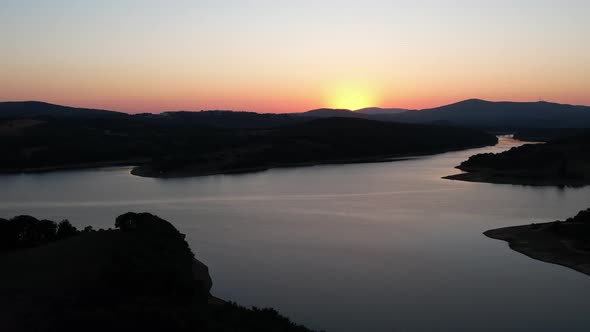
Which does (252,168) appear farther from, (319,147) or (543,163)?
(543,163)

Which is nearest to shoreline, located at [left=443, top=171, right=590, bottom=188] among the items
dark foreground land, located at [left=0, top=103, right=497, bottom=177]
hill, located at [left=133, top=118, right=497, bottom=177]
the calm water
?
the calm water

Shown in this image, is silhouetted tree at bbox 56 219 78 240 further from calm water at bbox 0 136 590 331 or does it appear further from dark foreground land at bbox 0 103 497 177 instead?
dark foreground land at bbox 0 103 497 177

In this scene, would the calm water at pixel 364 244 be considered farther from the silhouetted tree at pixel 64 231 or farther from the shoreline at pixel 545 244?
the silhouetted tree at pixel 64 231

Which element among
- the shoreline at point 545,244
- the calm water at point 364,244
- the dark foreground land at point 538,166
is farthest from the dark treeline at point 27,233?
the dark foreground land at point 538,166

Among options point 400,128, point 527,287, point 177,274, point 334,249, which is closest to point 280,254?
point 334,249

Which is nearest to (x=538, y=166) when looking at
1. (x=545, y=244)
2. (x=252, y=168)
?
(x=252, y=168)
